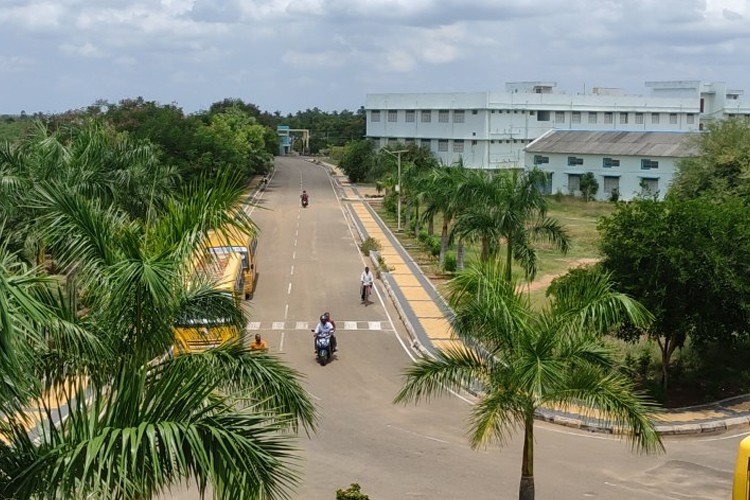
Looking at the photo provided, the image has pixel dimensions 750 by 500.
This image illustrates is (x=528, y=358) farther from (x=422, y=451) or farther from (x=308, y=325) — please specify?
(x=308, y=325)

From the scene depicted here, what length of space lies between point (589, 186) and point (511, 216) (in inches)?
1674

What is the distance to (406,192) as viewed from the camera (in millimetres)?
47938

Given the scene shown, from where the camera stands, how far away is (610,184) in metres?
65.6

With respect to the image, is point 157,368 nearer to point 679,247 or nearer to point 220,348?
point 220,348

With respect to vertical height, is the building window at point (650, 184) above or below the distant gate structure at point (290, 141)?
below

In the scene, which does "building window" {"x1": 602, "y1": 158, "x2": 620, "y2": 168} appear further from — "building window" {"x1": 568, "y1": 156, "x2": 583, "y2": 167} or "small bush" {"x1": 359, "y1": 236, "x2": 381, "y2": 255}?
"small bush" {"x1": 359, "y1": 236, "x2": 381, "y2": 255}

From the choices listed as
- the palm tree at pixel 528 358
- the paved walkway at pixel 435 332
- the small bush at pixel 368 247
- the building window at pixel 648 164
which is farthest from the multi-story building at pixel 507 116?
the palm tree at pixel 528 358

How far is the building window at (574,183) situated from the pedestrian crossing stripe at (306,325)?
44.2 m

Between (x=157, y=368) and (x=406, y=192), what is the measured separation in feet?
130

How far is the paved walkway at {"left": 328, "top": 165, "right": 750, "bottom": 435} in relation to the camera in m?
17.6

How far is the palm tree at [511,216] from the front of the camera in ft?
81.0

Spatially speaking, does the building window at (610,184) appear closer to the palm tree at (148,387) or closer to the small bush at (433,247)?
the small bush at (433,247)

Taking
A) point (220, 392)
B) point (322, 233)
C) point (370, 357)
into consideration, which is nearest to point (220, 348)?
point (220, 392)

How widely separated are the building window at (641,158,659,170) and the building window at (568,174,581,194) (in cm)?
571
